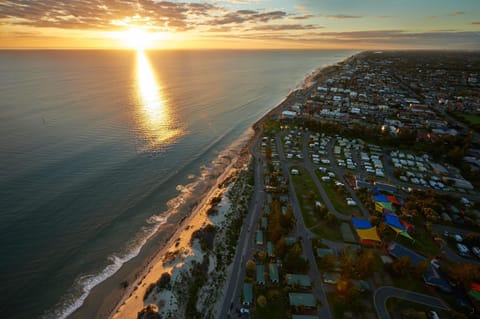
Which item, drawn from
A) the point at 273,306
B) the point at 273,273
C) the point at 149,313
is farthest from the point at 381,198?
the point at 149,313

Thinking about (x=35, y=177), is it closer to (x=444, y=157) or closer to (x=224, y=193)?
(x=224, y=193)

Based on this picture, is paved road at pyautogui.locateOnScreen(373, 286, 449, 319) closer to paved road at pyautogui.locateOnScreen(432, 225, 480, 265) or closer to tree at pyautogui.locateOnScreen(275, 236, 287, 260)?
paved road at pyautogui.locateOnScreen(432, 225, 480, 265)

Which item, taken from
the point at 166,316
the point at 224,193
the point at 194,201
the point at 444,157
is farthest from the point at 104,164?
the point at 444,157

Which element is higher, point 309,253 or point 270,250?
point 270,250

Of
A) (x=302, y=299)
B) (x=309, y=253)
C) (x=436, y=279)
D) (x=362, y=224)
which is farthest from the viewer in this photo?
(x=362, y=224)

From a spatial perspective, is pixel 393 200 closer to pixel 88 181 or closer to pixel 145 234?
pixel 145 234

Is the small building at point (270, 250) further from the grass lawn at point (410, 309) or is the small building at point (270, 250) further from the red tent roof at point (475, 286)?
the red tent roof at point (475, 286)
